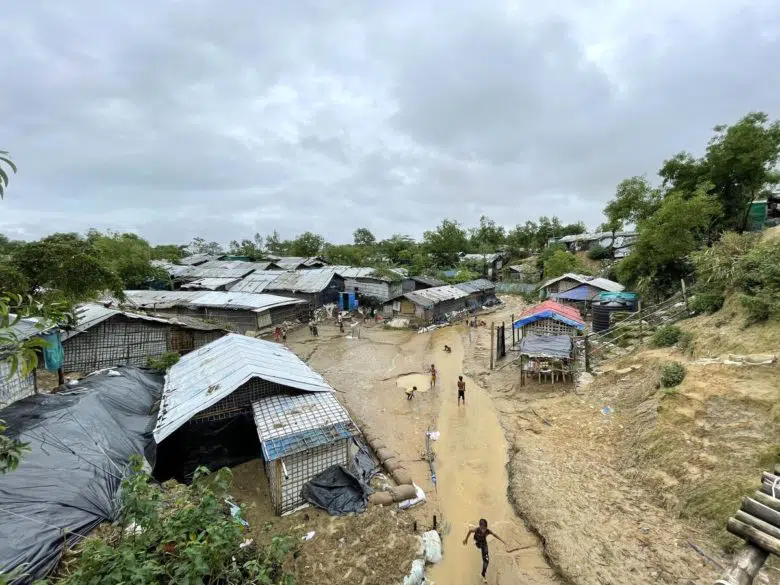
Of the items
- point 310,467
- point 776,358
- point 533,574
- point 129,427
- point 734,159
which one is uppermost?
point 734,159

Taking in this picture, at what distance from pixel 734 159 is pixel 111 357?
41.0 meters

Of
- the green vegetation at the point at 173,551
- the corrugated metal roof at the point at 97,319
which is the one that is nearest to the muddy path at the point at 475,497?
the green vegetation at the point at 173,551

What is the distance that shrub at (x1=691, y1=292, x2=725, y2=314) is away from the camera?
17906 millimetres

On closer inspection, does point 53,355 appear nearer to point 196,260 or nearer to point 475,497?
point 475,497

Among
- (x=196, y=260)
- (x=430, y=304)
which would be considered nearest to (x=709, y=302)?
(x=430, y=304)

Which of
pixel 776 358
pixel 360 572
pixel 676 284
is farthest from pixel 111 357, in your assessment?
pixel 676 284

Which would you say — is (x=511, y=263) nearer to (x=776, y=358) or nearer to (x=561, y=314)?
(x=561, y=314)

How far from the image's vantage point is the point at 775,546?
371 cm

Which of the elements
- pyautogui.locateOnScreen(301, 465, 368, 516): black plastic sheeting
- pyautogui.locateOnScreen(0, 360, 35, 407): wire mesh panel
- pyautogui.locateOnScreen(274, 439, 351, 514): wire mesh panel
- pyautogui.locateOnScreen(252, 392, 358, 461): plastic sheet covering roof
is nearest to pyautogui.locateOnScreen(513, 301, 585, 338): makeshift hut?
pyautogui.locateOnScreen(252, 392, 358, 461): plastic sheet covering roof

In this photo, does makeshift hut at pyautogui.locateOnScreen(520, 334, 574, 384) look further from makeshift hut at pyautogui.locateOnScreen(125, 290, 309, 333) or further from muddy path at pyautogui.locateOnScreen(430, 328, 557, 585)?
makeshift hut at pyautogui.locateOnScreen(125, 290, 309, 333)

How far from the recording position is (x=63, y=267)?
17.2 meters

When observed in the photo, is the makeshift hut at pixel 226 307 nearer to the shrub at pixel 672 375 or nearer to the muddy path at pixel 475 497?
the muddy path at pixel 475 497

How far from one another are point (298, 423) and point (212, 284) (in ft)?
114

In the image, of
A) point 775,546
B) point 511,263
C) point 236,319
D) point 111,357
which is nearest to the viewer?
point 775,546
